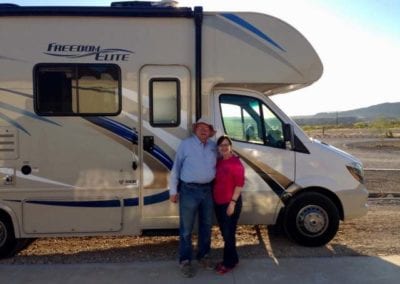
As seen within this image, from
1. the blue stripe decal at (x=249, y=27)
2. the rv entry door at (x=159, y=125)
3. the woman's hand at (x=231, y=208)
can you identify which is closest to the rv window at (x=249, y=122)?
the rv entry door at (x=159, y=125)

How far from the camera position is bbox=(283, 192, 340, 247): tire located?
20.3 ft

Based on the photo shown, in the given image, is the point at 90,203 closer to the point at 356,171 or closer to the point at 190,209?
the point at 190,209

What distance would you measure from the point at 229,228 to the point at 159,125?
165 cm

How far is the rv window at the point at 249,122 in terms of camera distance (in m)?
6.09

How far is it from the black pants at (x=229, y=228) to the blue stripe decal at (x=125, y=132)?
3.24 feet

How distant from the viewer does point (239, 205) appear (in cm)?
530

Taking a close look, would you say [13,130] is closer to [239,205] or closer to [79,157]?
[79,157]

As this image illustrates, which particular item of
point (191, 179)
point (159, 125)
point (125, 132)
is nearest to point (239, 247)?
point (191, 179)

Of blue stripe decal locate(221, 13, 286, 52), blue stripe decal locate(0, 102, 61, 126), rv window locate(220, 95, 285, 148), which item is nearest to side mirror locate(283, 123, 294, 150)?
rv window locate(220, 95, 285, 148)

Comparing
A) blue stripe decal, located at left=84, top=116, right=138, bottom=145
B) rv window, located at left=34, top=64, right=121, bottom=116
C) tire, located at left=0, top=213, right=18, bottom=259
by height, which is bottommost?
tire, located at left=0, top=213, right=18, bottom=259

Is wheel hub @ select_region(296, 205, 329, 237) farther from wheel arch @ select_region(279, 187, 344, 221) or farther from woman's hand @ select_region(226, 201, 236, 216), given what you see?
woman's hand @ select_region(226, 201, 236, 216)

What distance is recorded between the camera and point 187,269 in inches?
206

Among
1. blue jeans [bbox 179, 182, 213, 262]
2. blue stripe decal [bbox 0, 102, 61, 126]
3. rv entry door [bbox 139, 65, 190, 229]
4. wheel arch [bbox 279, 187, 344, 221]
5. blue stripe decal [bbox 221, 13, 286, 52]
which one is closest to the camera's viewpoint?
blue jeans [bbox 179, 182, 213, 262]

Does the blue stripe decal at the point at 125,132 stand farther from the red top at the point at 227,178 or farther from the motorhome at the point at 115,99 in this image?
the red top at the point at 227,178
